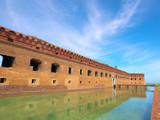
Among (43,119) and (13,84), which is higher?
(13,84)

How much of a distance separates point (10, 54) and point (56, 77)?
6018 mm

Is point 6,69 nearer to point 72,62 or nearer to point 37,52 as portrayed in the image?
point 37,52

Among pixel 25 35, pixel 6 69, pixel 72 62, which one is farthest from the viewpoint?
pixel 72 62

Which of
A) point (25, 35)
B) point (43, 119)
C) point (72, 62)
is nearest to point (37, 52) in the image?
point (25, 35)

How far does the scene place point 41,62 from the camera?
11773 mm

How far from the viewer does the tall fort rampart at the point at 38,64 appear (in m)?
9.18

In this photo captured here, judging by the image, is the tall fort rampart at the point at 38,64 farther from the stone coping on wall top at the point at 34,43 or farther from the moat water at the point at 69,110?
the moat water at the point at 69,110

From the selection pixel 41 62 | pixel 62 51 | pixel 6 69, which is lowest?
pixel 6 69

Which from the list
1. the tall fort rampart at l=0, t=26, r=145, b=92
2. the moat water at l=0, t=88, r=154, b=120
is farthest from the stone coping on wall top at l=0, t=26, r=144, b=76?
the moat water at l=0, t=88, r=154, b=120

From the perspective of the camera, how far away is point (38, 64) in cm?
1199

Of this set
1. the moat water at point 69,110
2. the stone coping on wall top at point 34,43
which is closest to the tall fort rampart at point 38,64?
the stone coping on wall top at point 34,43

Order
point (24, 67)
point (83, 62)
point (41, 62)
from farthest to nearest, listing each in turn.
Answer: point (83, 62) < point (41, 62) < point (24, 67)

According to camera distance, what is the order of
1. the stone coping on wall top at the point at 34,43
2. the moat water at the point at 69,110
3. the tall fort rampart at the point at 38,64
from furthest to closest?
the stone coping on wall top at the point at 34,43 → the tall fort rampart at the point at 38,64 → the moat water at the point at 69,110

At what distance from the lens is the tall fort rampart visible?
30.1ft
